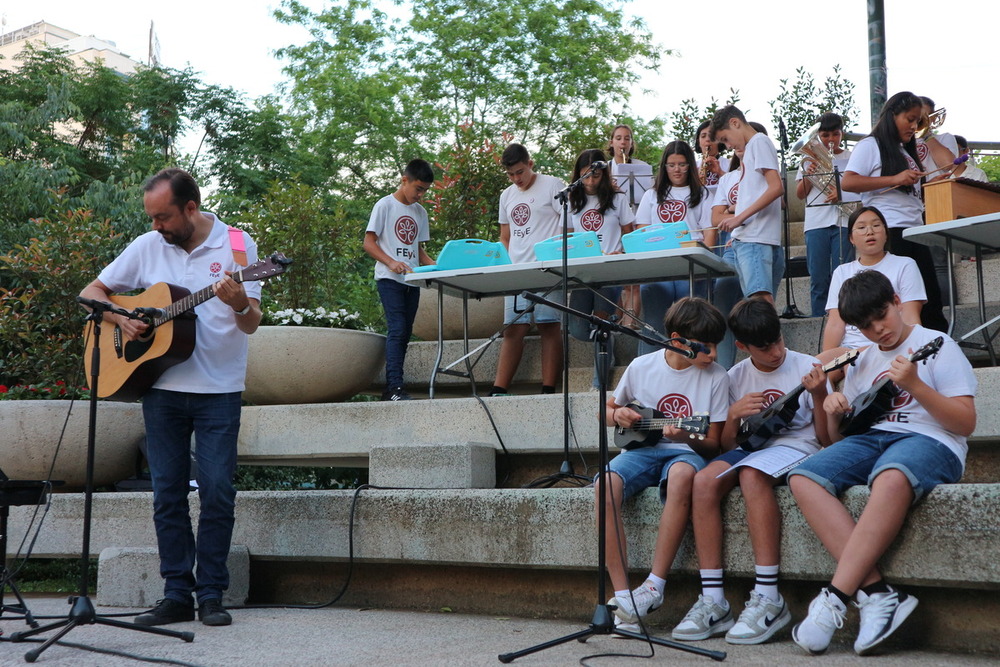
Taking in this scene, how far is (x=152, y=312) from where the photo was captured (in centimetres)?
412

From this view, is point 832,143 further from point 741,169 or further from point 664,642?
point 664,642

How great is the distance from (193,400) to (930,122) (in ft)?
15.2

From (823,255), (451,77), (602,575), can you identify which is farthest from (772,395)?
(451,77)

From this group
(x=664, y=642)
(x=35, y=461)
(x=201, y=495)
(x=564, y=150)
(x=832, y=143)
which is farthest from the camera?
(x=564, y=150)

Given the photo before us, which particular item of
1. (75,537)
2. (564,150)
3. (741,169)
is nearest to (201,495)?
(75,537)

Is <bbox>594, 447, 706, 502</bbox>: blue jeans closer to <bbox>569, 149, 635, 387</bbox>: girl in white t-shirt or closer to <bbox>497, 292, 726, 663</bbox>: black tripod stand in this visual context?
<bbox>497, 292, 726, 663</bbox>: black tripod stand

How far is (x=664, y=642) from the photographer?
3322 mm

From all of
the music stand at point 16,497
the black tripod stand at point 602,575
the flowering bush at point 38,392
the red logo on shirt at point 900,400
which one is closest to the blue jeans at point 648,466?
the black tripod stand at point 602,575

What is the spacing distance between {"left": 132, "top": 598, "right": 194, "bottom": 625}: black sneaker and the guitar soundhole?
39.7 inches

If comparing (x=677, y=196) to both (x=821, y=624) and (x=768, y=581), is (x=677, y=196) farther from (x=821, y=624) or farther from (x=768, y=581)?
(x=821, y=624)

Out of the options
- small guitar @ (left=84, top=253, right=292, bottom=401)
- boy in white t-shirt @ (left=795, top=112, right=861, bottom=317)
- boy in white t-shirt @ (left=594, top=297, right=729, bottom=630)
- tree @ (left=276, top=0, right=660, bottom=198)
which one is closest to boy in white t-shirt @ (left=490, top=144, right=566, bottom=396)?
boy in white t-shirt @ (left=795, top=112, right=861, bottom=317)

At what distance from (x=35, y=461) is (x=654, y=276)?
3750 millimetres

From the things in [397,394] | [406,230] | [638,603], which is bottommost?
[638,603]

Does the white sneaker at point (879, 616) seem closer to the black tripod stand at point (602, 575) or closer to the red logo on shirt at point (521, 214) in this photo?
the black tripod stand at point (602, 575)
